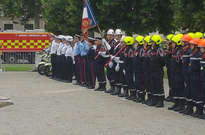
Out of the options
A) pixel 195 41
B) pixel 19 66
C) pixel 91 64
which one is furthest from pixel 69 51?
pixel 19 66

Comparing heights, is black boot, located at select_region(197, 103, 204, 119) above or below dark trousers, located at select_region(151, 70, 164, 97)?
below

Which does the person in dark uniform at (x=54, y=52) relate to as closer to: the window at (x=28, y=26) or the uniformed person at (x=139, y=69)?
the uniformed person at (x=139, y=69)

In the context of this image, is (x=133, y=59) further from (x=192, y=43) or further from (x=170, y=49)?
(x=192, y=43)

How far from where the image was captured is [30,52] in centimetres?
3641

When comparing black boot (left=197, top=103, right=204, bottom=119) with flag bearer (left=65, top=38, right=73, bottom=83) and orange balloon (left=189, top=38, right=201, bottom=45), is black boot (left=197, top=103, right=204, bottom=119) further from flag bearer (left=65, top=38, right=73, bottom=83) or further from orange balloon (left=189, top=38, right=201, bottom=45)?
flag bearer (left=65, top=38, right=73, bottom=83)

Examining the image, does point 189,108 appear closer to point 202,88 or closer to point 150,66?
point 202,88

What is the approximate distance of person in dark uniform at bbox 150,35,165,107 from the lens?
14242 mm

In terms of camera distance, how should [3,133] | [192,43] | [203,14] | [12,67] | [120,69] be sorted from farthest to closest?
[12,67], [203,14], [120,69], [192,43], [3,133]

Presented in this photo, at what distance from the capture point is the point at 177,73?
530 inches

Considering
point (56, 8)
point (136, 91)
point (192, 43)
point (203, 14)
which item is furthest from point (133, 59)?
point (56, 8)

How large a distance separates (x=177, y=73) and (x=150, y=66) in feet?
3.85

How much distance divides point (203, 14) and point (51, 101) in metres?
10.4

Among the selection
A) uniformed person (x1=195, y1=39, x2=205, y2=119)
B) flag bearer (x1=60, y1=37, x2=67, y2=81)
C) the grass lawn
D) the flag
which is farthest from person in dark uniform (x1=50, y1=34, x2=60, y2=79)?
uniformed person (x1=195, y1=39, x2=205, y2=119)

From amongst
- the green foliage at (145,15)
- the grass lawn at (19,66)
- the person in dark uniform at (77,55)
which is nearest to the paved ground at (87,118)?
the person in dark uniform at (77,55)
